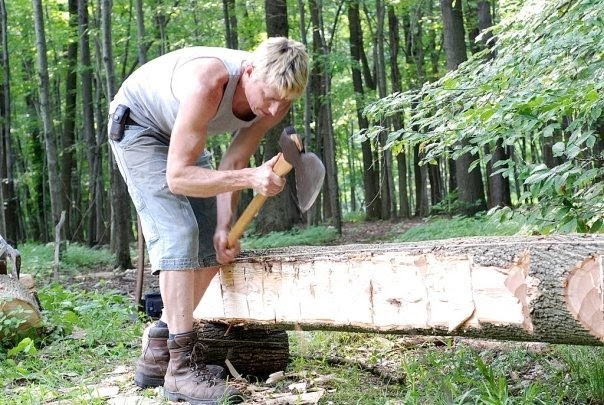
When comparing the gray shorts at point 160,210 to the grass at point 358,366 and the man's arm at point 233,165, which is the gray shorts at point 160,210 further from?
the grass at point 358,366

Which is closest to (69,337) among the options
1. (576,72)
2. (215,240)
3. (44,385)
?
(44,385)

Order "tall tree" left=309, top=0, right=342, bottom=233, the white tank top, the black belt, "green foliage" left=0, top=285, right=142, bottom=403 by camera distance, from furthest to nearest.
Answer: "tall tree" left=309, top=0, right=342, bottom=233 → "green foliage" left=0, top=285, right=142, bottom=403 → the black belt → the white tank top

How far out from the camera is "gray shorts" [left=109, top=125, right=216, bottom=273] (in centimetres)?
337

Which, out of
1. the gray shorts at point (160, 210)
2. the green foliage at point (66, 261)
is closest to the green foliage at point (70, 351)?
the gray shorts at point (160, 210)

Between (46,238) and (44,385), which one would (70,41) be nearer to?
(46,238)

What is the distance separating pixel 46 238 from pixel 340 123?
33.5 ft

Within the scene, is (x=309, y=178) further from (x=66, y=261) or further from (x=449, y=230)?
(x=66, y=261)

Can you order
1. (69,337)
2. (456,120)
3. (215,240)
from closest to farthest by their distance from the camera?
(215,240) → (456,120) → (69,337)

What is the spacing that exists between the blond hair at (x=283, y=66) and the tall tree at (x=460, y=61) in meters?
9.69

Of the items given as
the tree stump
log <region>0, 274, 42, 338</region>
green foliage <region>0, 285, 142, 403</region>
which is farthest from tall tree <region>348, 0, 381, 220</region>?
the tree stump

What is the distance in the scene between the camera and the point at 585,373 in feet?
10.9

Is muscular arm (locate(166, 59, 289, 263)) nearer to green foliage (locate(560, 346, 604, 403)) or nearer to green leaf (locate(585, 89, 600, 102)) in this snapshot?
green leaf (locate(585, 89, 600, 102))

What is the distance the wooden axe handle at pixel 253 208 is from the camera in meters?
3.14

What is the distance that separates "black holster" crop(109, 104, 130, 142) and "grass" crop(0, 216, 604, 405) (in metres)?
1.30
